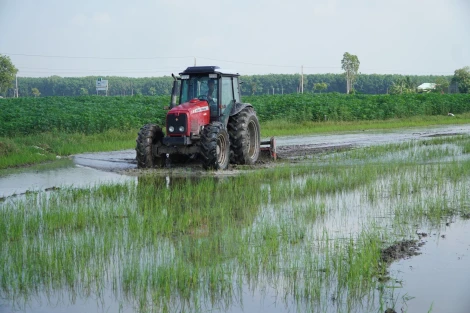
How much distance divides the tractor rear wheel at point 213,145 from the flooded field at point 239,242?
1.42 feet

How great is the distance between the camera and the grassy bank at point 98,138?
18062 millimetres

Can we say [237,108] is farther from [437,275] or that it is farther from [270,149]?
[437,275]

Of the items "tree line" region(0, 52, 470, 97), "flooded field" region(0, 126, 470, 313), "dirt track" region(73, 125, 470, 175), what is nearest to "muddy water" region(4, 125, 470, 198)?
"dirt track" region(73, 125, 470, 175)

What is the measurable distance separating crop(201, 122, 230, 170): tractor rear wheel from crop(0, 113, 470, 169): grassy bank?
18.0 ft

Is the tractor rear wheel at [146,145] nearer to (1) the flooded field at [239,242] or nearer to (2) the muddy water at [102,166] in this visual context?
(2) the muddy water at [102,166]

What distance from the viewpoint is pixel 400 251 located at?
24.2ft

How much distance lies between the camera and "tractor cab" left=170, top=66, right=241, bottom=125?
49.1 ft

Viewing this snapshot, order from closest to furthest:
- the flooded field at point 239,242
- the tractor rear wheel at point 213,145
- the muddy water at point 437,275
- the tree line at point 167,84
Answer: the muddy water at point 437,275 < the flooded field at point 239,242 < the tractor rear wheel at point 213,145 < the tree line at point 167,84

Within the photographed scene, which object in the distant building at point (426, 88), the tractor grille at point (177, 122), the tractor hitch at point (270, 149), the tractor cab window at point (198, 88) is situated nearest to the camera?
the tractor grille at point (177, 122)

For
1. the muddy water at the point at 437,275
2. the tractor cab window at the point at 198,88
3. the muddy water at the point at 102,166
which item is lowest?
the muddy water at the point at 437,275

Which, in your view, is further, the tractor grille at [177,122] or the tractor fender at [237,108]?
the tractor fender at [237,108]

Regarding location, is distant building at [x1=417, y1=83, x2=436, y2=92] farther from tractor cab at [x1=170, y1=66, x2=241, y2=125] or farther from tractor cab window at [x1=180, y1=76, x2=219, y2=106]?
tractor cab window at [x1=180, y1=76, x2=219, y2=106]

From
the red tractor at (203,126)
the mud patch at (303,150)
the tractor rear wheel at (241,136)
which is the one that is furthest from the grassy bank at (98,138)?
the tractor rear wheel at (241,136)

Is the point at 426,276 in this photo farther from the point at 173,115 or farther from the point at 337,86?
the point at 337,86
